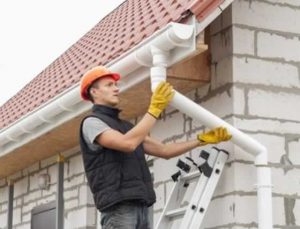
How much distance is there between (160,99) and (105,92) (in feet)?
1.17

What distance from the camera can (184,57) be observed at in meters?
5.07

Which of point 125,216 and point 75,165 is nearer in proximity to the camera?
point 125,216

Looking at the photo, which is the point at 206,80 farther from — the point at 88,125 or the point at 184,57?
the point at 88,125

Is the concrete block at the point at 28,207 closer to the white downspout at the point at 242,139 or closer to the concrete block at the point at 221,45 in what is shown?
the concrete block at the point at 221,45

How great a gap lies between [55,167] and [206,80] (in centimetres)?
322

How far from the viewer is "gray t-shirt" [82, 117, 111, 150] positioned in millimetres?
4629

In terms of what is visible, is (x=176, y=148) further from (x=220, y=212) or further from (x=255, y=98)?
(x=255, y=98)

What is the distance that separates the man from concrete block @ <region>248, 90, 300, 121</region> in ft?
3.15

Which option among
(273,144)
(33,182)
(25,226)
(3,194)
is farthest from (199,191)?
(3,194)

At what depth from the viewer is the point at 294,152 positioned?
565cm

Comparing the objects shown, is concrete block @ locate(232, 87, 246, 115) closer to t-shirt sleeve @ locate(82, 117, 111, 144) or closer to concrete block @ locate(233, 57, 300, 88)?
concrete block @ locate(233, 57, 300, 88)

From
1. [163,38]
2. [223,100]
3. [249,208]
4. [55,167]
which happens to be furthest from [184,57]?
[55,167]

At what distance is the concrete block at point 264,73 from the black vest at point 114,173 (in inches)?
45.0

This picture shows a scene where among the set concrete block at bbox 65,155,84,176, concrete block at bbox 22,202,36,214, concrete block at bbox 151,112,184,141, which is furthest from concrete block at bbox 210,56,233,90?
concrete block at bbox 22,202,36,214
